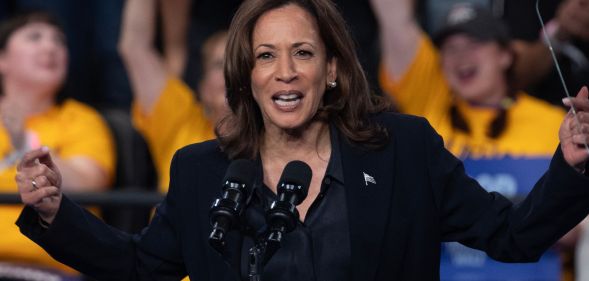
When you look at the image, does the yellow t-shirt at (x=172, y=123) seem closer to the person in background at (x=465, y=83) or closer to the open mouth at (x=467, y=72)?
the person in background at (x=465, y=83)

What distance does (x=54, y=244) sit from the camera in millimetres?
2666

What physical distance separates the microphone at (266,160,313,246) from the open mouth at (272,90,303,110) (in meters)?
0.23

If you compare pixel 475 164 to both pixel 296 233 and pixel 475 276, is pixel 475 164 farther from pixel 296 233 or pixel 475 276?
pixel 296 233

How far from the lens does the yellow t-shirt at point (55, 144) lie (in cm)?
457

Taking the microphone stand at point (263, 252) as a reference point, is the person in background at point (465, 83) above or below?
above

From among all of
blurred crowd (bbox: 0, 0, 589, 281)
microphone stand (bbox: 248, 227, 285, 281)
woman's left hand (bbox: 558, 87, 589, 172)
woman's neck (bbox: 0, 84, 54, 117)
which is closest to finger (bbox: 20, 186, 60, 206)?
microphone stand (bbox: 248, 227, 285, 281)

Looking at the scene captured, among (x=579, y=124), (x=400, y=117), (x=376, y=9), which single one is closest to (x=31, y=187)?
(x=400, y=117)

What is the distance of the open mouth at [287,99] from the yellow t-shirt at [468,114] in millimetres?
1724

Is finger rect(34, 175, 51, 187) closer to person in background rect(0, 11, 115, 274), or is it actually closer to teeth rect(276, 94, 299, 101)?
teeth rect(276, 94, 299, 101)

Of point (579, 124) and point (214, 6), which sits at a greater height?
point (214, 6)

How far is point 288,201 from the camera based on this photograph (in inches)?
90.8

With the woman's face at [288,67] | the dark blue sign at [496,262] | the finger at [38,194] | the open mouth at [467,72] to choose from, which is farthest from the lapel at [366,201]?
the open mouth at [467,72]

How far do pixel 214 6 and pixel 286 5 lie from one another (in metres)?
2.48

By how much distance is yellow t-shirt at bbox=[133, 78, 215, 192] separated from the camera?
4.74m
